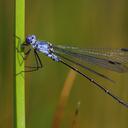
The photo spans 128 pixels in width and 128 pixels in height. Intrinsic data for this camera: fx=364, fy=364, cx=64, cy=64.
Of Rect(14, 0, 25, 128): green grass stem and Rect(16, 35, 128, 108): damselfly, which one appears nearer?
Rect(14, 0, 25, 128): green grass stem

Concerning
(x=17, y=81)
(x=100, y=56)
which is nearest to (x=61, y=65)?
(x=100, y=56)

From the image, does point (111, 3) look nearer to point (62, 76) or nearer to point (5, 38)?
point (62, 76)

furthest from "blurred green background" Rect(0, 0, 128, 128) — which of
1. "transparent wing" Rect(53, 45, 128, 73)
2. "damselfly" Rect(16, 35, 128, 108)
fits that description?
"transparent wing" Rect(53, 45, 128, 73)

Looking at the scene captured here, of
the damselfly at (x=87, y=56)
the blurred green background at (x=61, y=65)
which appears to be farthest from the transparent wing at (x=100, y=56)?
the blurred green background at (x=61, y=65)

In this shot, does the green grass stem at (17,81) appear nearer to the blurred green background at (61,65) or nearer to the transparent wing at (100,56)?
the transparent wing at (100,56)

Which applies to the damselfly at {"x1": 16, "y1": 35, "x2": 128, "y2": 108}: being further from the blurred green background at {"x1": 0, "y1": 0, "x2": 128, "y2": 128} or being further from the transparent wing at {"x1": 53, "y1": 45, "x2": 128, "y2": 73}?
the blurred green background at {"x1": 0, "y1": 0, "x2": 128, "y2": 128}

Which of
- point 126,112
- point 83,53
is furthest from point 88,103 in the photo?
point 83,53
